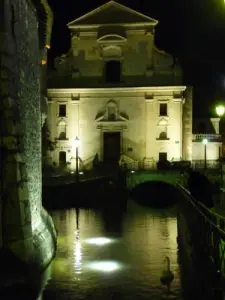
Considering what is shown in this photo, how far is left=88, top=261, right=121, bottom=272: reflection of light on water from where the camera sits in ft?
50.6

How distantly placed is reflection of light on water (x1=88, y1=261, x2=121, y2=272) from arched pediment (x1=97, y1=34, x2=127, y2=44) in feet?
110

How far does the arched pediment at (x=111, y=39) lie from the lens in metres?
47.4

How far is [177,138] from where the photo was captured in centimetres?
4772

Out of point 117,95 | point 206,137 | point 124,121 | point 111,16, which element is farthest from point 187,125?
point 111,16

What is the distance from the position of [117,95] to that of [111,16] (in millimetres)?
7013

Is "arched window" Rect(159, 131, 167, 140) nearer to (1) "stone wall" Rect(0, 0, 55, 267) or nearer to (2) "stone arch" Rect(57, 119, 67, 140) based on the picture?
(2) "stone arch" Rect(57, 119, 67, 140)

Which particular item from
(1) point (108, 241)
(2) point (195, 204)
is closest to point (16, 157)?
(2) point (195, 204)

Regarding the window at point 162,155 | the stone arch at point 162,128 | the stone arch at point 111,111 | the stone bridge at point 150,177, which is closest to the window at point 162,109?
the stone arch at point 162,128

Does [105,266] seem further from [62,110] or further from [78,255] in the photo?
[62,110]

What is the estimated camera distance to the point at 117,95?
159 ft

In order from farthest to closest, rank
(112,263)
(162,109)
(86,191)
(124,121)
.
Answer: (124,121) → (162,109) → (86,191) → (112,263)

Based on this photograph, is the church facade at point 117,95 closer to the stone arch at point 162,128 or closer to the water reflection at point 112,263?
the stone arch at point 162,128

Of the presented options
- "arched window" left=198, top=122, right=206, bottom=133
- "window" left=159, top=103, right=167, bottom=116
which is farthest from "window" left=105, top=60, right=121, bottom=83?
"arched window" left=198, top=122, right=206, bottom=133

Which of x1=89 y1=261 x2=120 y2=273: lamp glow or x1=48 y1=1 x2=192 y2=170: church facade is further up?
x1=48 y1=1 x2=192 y2=170: church facade
